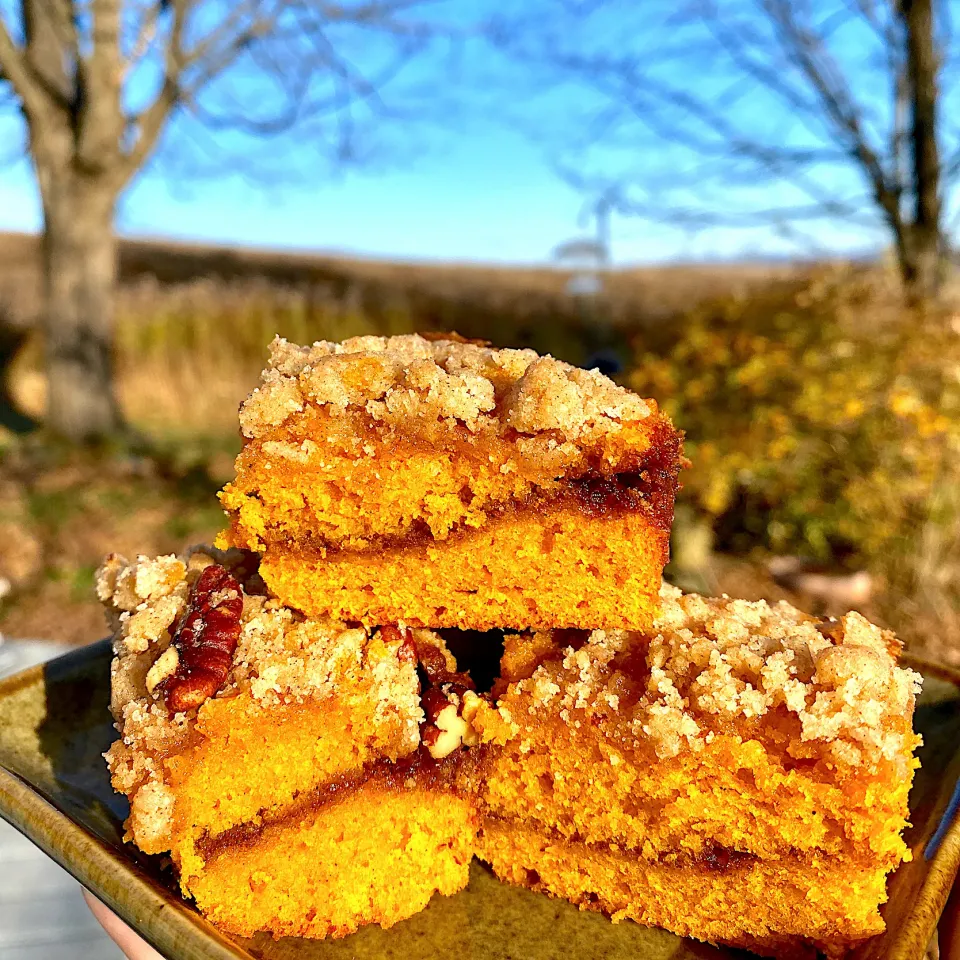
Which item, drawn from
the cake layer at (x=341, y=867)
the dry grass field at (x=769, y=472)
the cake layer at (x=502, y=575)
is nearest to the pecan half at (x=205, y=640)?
the cake layer at (x=502, y=575)

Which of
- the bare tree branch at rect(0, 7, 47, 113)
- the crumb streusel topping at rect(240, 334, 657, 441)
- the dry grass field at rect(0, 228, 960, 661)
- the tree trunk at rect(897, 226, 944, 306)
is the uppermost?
the bare tree branch at rect(0, 7, 47, 113)

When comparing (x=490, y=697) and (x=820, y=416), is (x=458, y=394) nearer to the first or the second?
(x=490, y=697)

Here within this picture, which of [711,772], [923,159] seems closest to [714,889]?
[711,772]

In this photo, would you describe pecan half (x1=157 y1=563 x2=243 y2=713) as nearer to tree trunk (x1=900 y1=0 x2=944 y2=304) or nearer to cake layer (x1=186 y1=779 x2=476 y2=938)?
cake layer (x1=186 y1=779 x2=476 y2=938)

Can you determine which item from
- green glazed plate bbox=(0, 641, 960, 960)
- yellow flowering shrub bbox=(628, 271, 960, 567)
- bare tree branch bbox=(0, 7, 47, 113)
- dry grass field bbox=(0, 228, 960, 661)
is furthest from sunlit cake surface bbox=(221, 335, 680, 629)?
bare tree branch bbox=(0, 7, 47, 113)

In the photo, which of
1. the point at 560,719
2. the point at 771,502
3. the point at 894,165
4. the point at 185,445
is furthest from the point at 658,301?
the point at 560,719

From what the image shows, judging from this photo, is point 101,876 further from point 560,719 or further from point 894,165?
point 894,165

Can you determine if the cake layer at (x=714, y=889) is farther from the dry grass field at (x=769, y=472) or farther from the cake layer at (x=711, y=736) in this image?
the dry grass field at (x=769, y=472)
